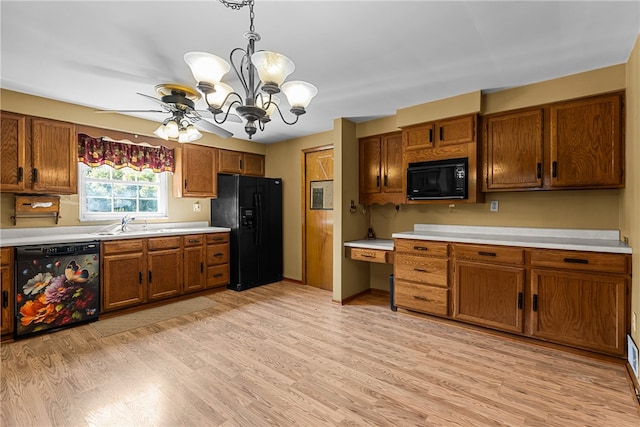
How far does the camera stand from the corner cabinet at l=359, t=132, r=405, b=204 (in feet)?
12.7

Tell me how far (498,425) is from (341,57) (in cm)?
266

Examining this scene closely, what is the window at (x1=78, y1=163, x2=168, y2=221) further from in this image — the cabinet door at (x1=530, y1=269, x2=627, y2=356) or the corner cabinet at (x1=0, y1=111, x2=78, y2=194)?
the cabinet door at (x1=530, y1=269, x2=627, y2=356)

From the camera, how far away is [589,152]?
8.63 feet

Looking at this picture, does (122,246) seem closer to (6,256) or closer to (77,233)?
(77,233)

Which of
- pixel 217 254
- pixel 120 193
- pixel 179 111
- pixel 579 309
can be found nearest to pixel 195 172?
pixel 120 193

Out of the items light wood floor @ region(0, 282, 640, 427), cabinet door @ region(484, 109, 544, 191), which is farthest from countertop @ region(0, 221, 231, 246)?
cabinet door @ region(484, 109, 544, 191)

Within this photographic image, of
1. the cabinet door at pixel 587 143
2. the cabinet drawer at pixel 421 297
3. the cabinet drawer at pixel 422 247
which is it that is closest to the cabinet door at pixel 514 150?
the cabinet door at pixel 587 143

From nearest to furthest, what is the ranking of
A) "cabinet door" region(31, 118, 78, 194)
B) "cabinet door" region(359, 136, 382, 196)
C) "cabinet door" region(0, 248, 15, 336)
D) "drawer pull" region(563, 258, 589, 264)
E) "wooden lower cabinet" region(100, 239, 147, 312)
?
"drawer pull" region(563, 258, 589, 264) → "cabinet door" region(0, 248, 15, 336) → "cabinet door" region(31, 118, 78, 194) → "wooden lower cabinet" region(100, 239, 147, 312) → "cabinet door" region(359, 136, 382, 196)

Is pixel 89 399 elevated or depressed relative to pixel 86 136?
depressed

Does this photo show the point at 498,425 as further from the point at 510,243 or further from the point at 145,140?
the point at 145,140

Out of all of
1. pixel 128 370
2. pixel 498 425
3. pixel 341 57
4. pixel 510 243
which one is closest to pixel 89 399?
pixel 128 370

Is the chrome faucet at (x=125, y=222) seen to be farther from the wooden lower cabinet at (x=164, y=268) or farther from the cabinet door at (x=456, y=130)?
the cabinet door at (x=456, y=130)

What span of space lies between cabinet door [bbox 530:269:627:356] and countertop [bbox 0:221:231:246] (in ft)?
12.9

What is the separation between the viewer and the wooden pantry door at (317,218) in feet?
15.0
